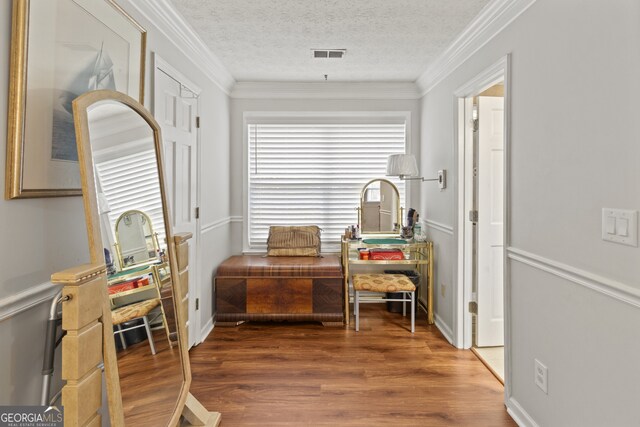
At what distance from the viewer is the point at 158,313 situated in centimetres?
187

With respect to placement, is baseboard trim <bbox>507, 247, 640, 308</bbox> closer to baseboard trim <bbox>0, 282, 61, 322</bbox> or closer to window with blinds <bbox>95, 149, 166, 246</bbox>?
window with blinds <bbox>95, 149, 166, 246</bbox>

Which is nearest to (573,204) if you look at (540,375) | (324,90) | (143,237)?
(540,375)

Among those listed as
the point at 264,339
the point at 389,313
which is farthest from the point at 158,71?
the point at 389,313

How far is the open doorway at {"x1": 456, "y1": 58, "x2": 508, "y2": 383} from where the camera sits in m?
3.15

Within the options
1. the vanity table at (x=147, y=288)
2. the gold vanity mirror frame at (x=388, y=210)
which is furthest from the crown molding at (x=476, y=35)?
the vanity table at (x=147, y=288)

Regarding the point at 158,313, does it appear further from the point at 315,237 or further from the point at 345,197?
the point at 345,197

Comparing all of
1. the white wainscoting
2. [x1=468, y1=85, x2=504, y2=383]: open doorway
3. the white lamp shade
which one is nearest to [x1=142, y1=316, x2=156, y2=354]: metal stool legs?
the white wainscoting

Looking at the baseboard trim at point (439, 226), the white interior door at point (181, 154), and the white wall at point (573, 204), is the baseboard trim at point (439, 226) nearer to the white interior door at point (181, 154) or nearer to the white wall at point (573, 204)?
the white wall at point (573, 204)

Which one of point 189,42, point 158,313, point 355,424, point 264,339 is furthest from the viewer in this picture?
point 264,339

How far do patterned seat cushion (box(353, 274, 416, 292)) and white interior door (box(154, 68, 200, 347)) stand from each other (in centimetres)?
142

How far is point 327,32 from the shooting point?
9.71 feet

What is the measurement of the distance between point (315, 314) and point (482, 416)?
1.80 meters

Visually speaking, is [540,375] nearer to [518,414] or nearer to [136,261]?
[518,414]

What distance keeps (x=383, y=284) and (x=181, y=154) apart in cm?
205
